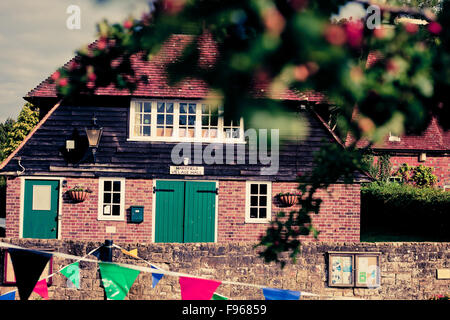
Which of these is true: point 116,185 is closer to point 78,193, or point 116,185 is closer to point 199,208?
point 78,193

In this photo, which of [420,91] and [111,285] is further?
[111,285]

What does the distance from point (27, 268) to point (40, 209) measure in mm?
6216

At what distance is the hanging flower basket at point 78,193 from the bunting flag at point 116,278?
6.13 metres

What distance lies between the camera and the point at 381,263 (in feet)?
35.6

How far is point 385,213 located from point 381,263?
8.42 m

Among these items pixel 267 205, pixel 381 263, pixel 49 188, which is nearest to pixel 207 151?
pixel 267 205

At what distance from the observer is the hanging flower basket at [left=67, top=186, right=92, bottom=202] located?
46.4 ft

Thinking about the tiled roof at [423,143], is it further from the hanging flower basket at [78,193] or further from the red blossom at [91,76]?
the red blossom at [91,76]

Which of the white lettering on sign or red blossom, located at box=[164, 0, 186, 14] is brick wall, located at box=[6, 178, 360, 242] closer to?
the white lettering on sign

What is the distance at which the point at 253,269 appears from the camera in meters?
10.6

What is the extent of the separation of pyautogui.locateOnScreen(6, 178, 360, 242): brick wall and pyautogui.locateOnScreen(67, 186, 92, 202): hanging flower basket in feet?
0.63

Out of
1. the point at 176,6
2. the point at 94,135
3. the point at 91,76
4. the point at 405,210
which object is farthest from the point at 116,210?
Result: the point at 176,6

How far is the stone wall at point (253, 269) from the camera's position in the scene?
1038 centimetres

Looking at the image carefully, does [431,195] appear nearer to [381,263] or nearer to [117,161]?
[381,263]
